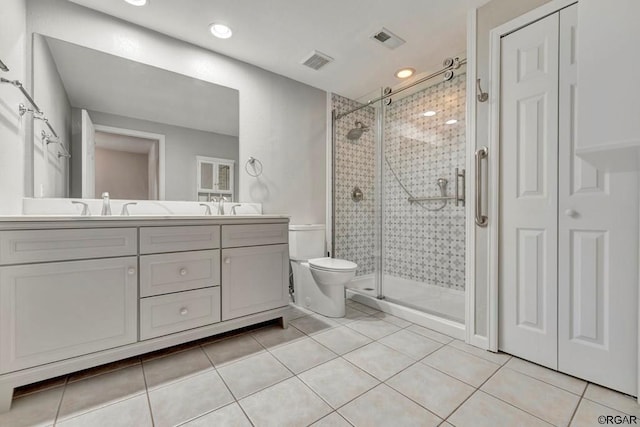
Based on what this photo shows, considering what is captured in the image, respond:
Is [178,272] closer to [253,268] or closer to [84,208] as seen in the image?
[253,268]

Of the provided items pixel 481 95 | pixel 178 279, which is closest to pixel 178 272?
pixel 178 279

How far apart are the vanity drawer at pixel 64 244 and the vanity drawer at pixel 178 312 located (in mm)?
333

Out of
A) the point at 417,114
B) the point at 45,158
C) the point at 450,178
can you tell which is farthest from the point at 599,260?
the point at 45,158

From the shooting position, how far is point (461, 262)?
2562 mm

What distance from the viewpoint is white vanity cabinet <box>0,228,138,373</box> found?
1198 mm

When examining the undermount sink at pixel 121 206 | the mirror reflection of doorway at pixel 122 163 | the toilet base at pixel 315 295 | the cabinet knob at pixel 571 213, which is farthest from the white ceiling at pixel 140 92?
the cabinet knob at pixel 571 213

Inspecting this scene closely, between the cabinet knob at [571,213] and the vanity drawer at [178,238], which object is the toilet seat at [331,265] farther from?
the cabinet knob at [571,213]

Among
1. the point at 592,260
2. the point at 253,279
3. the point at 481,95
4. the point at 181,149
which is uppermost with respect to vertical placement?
the point at 481,95

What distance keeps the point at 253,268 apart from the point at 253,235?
234 mm

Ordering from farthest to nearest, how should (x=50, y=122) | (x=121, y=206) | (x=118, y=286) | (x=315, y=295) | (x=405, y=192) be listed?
(x=405, y=192) → (x=315, y=295) → (x=121, y=206) → (x=50, y=122) → (x=118, y=286)

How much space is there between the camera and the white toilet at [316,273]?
2.23 meters

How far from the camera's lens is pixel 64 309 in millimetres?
1297

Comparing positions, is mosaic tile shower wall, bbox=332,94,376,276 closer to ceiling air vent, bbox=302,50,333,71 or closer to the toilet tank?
the toilet tank

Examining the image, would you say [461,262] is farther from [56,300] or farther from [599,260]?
[56,300]
